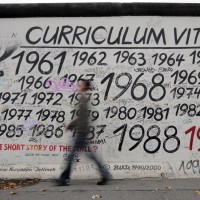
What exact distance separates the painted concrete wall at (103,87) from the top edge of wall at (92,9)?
11 cm

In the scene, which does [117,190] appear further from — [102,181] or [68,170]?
[68,170]

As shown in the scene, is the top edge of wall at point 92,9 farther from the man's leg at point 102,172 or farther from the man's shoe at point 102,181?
the man's shoe at point 102,181

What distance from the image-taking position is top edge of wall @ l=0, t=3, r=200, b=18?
7211 millimetres

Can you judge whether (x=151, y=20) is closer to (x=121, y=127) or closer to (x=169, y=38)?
(x=169, y=38)

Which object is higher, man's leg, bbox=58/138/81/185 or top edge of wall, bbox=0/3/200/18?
top edge of wall, bbox=0/3/200/18

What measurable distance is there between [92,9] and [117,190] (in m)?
3.38

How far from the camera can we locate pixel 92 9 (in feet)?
23.7

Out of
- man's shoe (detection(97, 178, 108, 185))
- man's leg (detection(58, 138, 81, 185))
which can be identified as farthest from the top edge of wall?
→ man's shoe (detection(97, 178, 108, 185))

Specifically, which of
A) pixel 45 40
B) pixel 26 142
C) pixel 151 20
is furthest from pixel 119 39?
pixel 26 142

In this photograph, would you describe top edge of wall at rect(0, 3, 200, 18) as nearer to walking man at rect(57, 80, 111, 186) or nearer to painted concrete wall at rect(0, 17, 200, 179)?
painted concrete wall at rect(0, 17, 200, 179)

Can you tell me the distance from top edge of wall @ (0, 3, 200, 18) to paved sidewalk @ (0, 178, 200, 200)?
10.4 feet

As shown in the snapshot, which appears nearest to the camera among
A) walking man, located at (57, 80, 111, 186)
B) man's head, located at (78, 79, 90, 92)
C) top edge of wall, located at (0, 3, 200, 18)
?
walking man, located at (57, 80, 111, 186)

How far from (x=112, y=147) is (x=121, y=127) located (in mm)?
417

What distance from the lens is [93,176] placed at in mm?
7215
